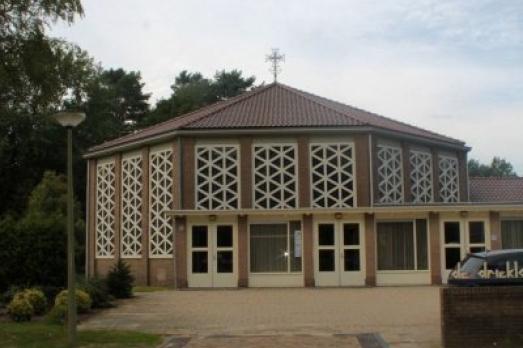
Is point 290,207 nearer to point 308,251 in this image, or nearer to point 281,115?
point 308,251

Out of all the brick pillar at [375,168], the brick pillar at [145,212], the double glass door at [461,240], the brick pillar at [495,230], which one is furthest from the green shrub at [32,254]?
the brick pillar at [495,230]

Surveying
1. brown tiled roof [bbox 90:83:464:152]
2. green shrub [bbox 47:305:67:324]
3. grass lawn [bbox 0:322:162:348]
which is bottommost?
grass lawn [bbox 0:322:162:348]

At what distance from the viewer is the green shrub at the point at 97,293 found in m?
21.8

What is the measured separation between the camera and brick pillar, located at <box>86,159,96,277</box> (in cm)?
3672

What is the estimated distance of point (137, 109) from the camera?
77938 mm

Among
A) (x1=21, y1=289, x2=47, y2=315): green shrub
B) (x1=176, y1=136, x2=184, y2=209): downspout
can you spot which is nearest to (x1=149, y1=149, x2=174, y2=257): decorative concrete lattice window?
(x1=176, y1=136, x2=184, y2=209): downspout

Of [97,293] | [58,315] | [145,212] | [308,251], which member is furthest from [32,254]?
[308,251]

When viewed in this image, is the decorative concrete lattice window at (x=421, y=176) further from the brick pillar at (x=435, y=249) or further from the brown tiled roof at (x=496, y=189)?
the brown tiled roof at (x=496, y=189)

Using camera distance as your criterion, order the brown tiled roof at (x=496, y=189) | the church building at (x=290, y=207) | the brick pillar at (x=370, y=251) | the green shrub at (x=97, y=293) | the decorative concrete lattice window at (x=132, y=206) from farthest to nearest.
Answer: the brown tiled roof at (x=496, y=189) < the decorative concrete lattice window at (x=132, y=206) < the church building at (x=290, y=207) < the brick pillar at (x=370, y=251) < the green shrub at (x=97, y=293)

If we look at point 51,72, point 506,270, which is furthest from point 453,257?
point 51,72

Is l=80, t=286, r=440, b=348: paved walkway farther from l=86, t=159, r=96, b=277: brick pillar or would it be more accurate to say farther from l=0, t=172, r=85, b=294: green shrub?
l=86, t=159, r=96, b=277: brick pillar

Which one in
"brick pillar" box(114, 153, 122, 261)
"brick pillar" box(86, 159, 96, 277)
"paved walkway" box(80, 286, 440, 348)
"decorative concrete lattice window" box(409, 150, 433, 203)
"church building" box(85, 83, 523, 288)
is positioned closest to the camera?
"paved walkway" box(80, 286, 440, 348)

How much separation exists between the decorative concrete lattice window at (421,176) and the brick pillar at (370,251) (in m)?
4.82

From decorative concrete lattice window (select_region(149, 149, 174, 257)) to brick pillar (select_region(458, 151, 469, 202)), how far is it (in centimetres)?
1429
